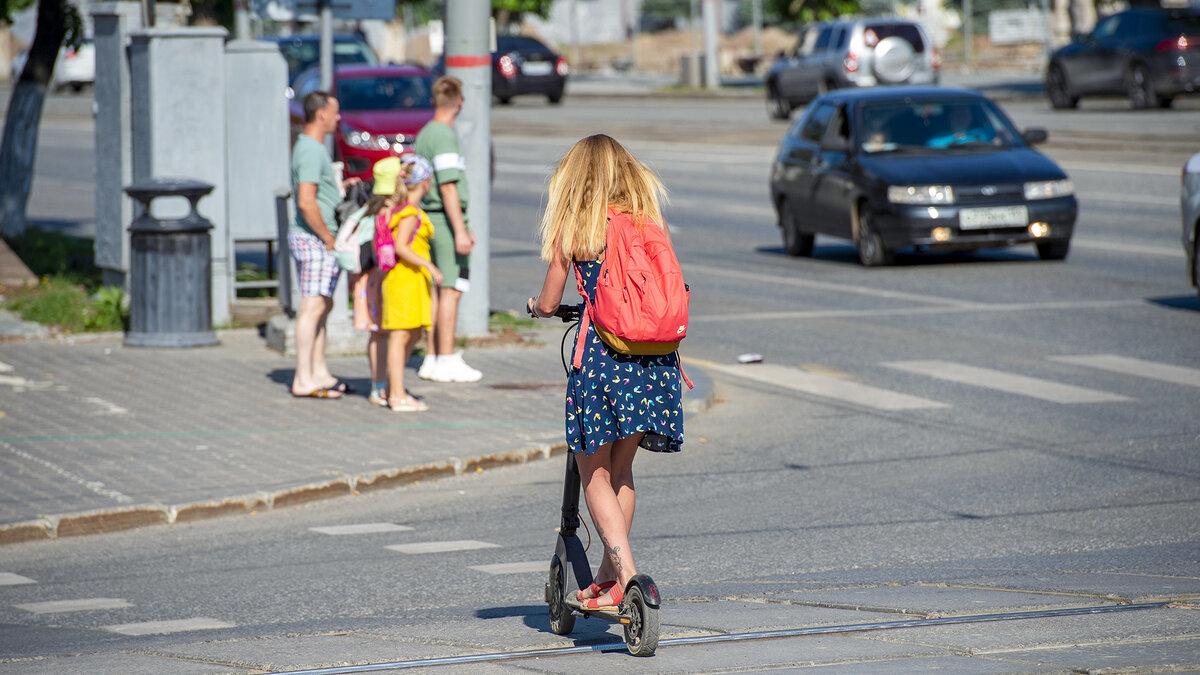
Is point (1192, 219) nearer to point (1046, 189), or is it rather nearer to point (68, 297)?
point (1046, 189)

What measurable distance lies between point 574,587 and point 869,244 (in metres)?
12.1

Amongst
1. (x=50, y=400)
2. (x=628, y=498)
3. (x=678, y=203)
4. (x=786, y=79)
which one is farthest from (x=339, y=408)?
(x=786, y=79)

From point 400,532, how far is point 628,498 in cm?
261

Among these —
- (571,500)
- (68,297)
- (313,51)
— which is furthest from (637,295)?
(313,51)

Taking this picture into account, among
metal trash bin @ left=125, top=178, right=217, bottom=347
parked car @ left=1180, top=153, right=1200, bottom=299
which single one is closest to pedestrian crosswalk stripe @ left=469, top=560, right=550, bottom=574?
metal trash bin @ left=125, top=178, right=217, bottom=347

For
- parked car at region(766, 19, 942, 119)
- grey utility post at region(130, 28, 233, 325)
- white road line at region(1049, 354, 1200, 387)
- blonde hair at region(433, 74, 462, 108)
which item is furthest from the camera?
parked car at region(766, 19, 942, 119)

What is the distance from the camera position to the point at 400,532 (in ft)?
25.6

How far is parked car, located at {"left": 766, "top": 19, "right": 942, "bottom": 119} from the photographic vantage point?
3544 cm

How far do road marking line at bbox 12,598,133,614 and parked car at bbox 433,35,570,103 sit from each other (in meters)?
38.5

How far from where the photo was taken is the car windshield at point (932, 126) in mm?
17531

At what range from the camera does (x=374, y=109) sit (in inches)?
946

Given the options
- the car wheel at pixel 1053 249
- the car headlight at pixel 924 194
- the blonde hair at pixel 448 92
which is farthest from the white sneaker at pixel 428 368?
the car wheel at pixel 1053 249

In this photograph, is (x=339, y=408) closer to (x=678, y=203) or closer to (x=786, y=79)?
(x=678, y=203)

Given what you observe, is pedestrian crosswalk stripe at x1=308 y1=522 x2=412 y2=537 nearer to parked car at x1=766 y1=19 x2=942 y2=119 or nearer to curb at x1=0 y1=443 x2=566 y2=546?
curb at x1=0 y1=443 x2=566 y2=546
